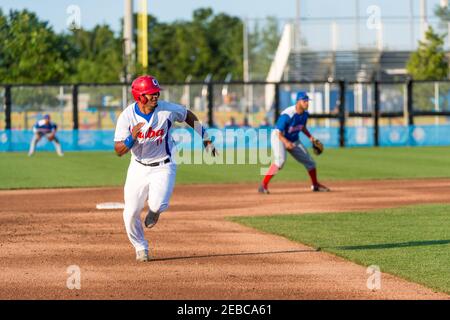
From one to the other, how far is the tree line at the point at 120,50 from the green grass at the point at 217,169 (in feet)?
44.6

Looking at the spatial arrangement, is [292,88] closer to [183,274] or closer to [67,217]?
[67,217]

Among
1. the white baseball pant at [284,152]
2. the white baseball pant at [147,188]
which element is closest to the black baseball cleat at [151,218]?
the white baseball pant at [147,188]

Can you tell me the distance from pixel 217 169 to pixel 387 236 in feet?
56.6

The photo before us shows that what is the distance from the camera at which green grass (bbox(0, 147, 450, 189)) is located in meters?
26.8

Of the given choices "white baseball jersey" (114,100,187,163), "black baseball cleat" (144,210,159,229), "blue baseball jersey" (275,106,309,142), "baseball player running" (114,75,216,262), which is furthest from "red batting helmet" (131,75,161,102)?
"blue baseball jersey" (275,106,309,142)

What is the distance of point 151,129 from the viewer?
12.0 meters

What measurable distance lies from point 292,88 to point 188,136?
1320 cm

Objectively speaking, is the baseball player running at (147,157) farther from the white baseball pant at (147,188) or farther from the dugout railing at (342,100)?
the dugout railing at (342,100)

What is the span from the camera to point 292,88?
5509 centimetres

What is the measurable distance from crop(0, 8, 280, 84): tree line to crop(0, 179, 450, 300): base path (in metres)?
32.9

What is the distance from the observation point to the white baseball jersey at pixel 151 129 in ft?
39.0

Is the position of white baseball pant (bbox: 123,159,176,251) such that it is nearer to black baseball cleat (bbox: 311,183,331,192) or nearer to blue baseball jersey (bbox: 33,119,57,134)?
black baseball cleat (bbox: 311,183,331,192)

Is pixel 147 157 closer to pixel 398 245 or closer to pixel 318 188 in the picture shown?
pixel 398 245
